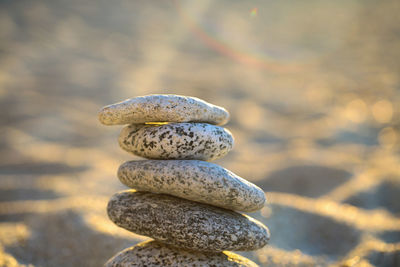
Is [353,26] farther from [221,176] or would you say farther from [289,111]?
[221,176]

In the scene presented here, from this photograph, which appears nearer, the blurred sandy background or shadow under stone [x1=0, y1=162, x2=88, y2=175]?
the blurred sandy background

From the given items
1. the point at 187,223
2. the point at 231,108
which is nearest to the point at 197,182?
the point at 187,223

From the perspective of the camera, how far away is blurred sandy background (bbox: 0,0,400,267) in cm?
321

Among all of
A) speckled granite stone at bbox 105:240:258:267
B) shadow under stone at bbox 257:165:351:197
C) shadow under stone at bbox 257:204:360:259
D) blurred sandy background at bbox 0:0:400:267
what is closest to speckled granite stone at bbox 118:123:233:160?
speckled granite stone at bbox 105:240:258:267

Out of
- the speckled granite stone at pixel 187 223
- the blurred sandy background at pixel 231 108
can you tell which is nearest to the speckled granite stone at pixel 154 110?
the speckled granite stone at pixel 187 223

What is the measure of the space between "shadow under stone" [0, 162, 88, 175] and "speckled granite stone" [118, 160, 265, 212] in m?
3.62

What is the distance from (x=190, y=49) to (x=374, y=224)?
35.8ft

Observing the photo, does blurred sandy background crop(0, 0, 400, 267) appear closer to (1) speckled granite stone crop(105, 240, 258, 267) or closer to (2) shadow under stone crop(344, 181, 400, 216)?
(2) shadow under stone crop(344, 181, 400, 216)

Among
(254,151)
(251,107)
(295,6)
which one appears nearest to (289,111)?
(251,107)

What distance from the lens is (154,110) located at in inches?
78.6

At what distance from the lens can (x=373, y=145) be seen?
6.22 meters

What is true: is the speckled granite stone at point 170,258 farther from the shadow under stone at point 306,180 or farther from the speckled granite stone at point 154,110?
the shadow under stone at point 306,180

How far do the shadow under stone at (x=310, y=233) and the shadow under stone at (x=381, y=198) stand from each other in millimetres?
872

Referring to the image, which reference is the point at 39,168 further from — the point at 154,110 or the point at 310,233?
the point at 310,233
